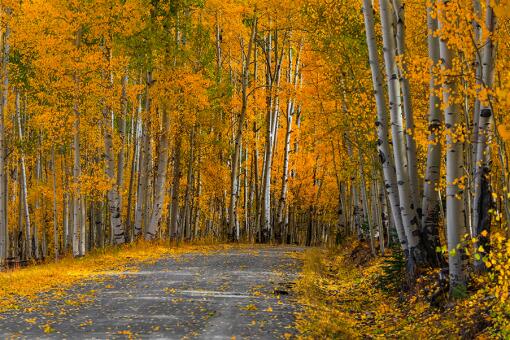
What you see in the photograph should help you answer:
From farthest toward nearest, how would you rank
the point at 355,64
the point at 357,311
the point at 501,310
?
the point at 355,64, the point at 357,311, the point at 501,310

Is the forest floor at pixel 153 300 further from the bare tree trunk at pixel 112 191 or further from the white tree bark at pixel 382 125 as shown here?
the bare tree trunk at pixel 112 191

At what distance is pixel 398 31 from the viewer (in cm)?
1174

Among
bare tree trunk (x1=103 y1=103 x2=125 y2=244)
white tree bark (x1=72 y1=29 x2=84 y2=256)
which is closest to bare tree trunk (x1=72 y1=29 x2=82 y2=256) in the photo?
white tree bark (x1=72 y1=29 x2=84 y2=256)

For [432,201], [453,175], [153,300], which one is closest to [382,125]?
[432,201]

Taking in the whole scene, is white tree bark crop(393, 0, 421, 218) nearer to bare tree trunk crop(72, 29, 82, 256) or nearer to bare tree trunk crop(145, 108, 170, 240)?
bare tree trunk crop(145, 108, 170, 240)

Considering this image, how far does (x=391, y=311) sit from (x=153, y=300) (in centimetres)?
398

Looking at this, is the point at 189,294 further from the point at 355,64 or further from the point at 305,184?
the point at 305,184

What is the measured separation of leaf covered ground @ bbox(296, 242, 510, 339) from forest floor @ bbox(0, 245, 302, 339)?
0.42 meters

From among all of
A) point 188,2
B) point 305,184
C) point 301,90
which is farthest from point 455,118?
point 305,184

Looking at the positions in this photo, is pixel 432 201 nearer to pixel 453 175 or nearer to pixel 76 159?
pixel 453 175

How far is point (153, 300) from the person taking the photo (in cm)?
1082

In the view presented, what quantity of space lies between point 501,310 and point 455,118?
3.04 m

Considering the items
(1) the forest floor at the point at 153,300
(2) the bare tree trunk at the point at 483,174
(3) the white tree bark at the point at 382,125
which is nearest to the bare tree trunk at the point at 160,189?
(1) the forest floor at the point at 153,300

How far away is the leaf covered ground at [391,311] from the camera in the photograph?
7.97 m
